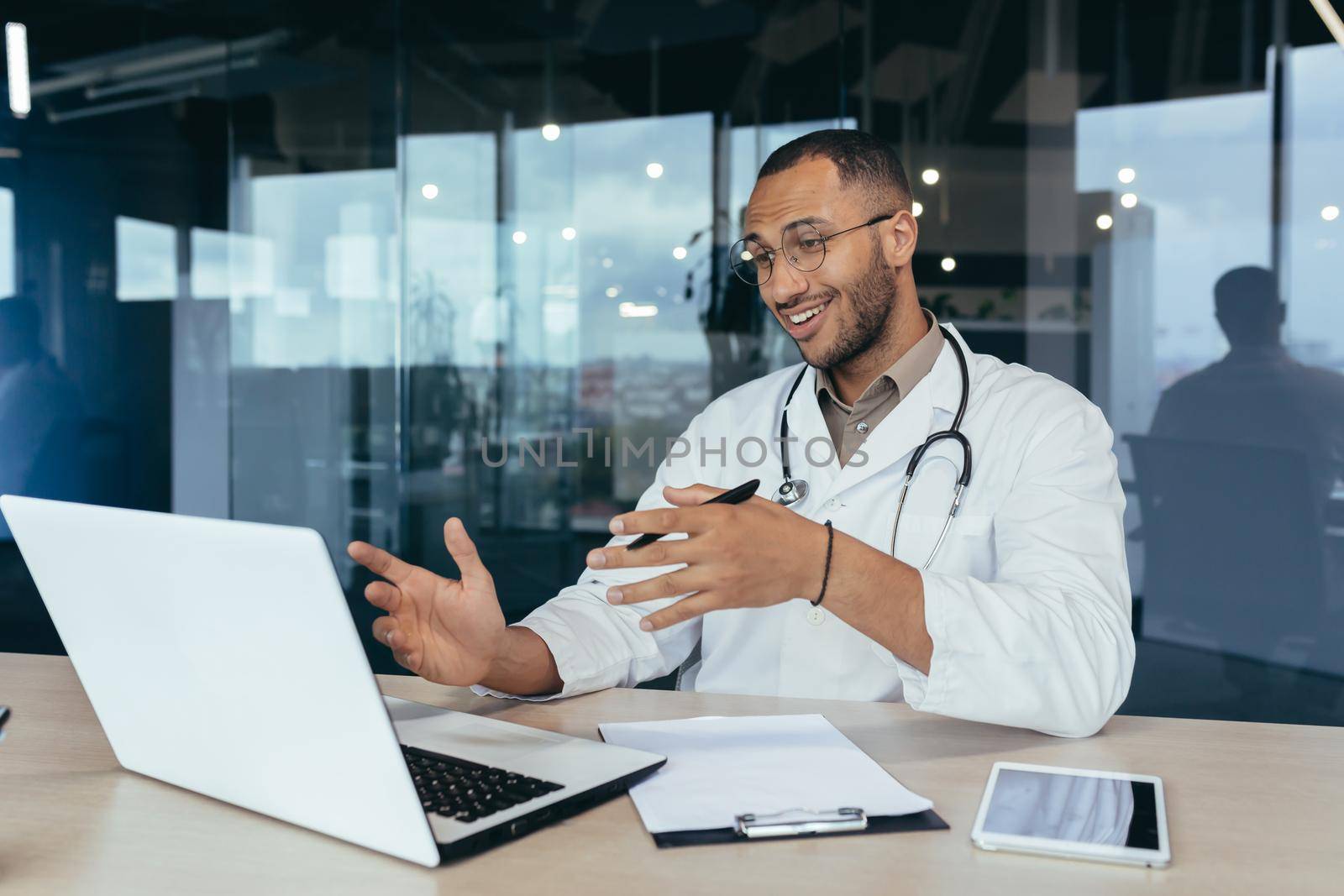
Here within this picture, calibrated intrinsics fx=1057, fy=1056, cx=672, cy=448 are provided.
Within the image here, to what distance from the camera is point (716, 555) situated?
1.06 metres

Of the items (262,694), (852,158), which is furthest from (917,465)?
(262,694)

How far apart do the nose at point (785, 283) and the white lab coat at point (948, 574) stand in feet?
0.57

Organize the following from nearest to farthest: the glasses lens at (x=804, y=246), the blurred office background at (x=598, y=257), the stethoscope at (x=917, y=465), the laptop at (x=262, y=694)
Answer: the laptop at (x=262, y=694) → the stethoscope at (x=917, y=465) → the glasses lens at (x=804, y=246) → the blurred office background at (x=598, y=257)

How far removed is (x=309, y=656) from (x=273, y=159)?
161 inches

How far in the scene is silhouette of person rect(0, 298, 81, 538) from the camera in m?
4.43

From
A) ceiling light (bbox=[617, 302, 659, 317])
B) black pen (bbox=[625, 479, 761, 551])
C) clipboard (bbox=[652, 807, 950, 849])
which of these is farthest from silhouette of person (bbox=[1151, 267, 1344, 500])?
clipboard (bbox=[652, 807, 950, 849])

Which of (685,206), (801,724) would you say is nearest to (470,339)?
(685,206)

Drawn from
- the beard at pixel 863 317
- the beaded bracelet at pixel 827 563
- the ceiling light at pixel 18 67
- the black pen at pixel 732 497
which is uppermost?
the ceiling light at pixel 18 67

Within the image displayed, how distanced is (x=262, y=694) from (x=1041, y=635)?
0.85m

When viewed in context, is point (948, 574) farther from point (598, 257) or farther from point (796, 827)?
point (598, 257)

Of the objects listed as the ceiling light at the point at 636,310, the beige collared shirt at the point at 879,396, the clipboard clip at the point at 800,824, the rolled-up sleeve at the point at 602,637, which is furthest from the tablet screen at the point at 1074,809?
the ceiling light at the point at 636,310

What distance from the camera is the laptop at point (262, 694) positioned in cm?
77

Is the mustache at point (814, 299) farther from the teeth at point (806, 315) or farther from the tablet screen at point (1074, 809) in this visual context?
the tablet screen at point (1074, 809)

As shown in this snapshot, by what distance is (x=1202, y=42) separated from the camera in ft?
12.2
